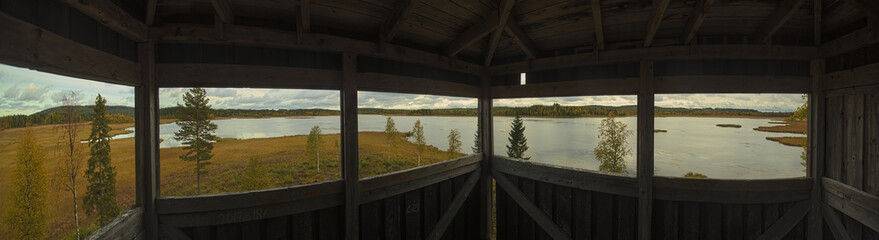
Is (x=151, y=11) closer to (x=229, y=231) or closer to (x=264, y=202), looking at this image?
(x=264, y=202)

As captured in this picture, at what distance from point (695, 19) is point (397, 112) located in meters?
28.8

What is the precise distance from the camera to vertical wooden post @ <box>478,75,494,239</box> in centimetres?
461

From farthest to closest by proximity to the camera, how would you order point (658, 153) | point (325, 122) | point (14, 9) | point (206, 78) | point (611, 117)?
1. point (658, 153)
2. point (325, 122)
3. point (611, 117)
4. point (206, 78)
5. point (14, 9)

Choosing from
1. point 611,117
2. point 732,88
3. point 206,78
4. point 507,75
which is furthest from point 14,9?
A: point 611,117

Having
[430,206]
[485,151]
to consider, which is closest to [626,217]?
[485,151]

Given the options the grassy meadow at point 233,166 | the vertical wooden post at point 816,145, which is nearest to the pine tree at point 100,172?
the grassy meadow at point 233,166

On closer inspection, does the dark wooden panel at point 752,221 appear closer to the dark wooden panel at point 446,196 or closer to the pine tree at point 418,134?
the dark wooden panel at point 446,196

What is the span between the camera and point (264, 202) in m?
Result: 2.86

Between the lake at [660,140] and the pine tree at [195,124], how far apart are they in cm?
1020

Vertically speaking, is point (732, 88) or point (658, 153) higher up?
point (732, 88)

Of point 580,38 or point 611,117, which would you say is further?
point 611,117

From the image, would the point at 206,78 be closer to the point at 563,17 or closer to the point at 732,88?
the point at 563,17

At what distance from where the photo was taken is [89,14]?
1973 mm

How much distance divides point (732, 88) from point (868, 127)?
1.08 meters
